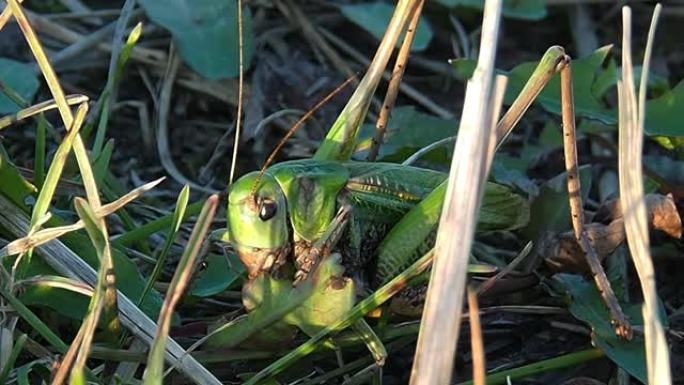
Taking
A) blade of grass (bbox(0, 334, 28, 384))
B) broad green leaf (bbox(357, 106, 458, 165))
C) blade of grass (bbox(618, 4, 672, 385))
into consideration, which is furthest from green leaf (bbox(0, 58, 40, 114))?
blade of grass (bbox(618, 4, 672, 385))

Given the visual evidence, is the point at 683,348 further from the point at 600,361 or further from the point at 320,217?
the point at 320,217

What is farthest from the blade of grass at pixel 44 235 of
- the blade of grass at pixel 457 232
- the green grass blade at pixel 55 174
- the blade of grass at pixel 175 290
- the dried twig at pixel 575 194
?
the dried twig at pixel 575 194

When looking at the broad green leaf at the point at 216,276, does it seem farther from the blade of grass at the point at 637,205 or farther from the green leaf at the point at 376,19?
the green leaf at the point at 376,19

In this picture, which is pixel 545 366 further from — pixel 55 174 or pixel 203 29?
pixel 203 29

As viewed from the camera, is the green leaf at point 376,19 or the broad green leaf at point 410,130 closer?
the broad green leaf at point 410,130

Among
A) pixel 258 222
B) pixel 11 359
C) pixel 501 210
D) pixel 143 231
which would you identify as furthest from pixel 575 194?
pixel 11 359

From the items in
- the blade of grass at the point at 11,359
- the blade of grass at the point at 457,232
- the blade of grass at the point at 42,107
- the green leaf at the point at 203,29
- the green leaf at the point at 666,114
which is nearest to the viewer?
the blade of grass at the point at 457,232

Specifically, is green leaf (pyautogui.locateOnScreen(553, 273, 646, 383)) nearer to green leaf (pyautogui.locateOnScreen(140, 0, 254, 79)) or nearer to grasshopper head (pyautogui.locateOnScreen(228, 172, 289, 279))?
grasshopper head (pyautogui.locateOnScreen(228, 172, 289, 279))
